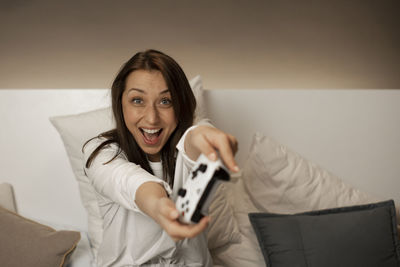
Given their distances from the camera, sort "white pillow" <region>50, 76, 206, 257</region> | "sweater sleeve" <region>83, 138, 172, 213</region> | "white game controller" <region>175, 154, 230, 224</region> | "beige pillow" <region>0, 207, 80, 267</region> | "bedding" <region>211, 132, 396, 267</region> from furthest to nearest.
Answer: "bedding" <region>211, 132, 396, 267</region> < "white pillow" <region>50, 76, 206, 257</region> < "beige pillow" <region>0, 207, 80, 267</region> < "sweater sleeve" <region>83, 138, 172, 213</region> < "white game controller" <region>175, 154, 230, 224</region>

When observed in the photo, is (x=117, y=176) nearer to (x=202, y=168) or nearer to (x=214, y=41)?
(x=202, y=168)

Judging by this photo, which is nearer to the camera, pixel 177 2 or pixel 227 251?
pixel 227 251

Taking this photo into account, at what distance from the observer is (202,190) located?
1.93ft

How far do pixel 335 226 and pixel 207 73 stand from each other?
1.02 metres

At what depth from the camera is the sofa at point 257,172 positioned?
1187mm

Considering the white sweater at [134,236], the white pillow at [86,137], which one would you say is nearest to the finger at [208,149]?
the white sweater at [134,236]

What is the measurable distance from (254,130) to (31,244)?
1049mm

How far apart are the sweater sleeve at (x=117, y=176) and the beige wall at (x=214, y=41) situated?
84 cm

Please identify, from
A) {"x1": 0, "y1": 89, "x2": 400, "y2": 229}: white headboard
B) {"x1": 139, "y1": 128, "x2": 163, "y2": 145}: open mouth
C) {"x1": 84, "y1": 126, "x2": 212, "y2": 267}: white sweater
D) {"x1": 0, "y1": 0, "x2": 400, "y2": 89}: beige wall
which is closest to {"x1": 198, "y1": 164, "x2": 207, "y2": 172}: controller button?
{"x1": 84, "y1": 126, "x2": 212, "y2": 267}: white sweater

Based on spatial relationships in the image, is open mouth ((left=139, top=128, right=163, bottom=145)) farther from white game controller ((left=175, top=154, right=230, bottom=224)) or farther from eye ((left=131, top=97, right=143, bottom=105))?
white game controller ((left=175, top=154, right=230, bottom=224))

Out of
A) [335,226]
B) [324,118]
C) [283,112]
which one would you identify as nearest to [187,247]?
[335,226]

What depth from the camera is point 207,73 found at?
1.85m

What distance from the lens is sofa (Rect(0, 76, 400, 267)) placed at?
1187 mm

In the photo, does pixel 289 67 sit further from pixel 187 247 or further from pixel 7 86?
pixel 7 86
